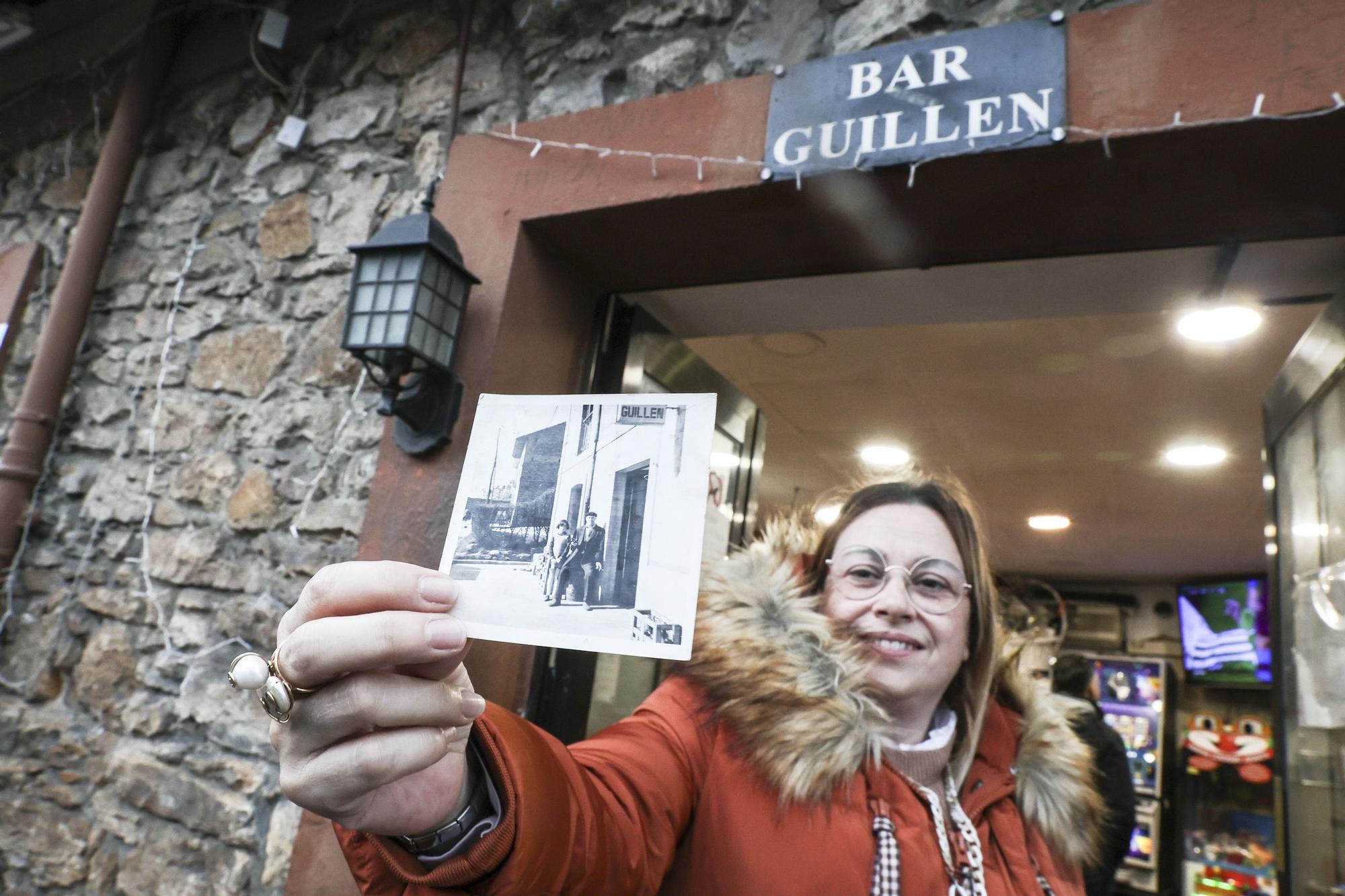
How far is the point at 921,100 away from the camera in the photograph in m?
1.65

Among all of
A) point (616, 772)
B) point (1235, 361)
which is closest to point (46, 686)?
point (616, 772)

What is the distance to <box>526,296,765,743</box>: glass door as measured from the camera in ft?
6.33

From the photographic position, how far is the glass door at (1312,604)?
1613 millimetres

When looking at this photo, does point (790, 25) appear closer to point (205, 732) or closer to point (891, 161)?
point (891, 161)

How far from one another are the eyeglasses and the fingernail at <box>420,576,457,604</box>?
906mm

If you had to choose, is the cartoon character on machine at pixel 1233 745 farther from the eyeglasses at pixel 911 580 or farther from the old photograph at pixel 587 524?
the old photograph at pixel 587 524

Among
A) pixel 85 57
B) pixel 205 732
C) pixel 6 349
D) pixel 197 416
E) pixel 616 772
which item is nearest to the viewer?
pixel 616 772

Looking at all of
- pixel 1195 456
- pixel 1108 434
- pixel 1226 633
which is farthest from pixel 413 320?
pixel 1226 633

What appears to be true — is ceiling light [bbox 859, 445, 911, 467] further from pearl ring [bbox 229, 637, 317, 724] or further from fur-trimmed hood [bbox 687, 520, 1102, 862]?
pearl ring [bbox 229, 637, 317, 724]

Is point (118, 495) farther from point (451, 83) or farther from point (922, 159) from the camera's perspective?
point (922, 159)

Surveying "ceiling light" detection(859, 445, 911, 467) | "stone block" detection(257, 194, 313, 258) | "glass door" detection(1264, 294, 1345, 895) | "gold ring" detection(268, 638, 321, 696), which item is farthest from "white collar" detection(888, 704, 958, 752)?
"ceiling light" detection(859, 445, 911, 467)

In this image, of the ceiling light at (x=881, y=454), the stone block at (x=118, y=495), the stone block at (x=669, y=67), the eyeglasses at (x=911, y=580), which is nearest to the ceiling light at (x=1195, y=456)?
the ceiling light at (x=881, y=454)

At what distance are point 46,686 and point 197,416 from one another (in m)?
0.85

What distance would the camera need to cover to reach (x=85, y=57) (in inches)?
118
